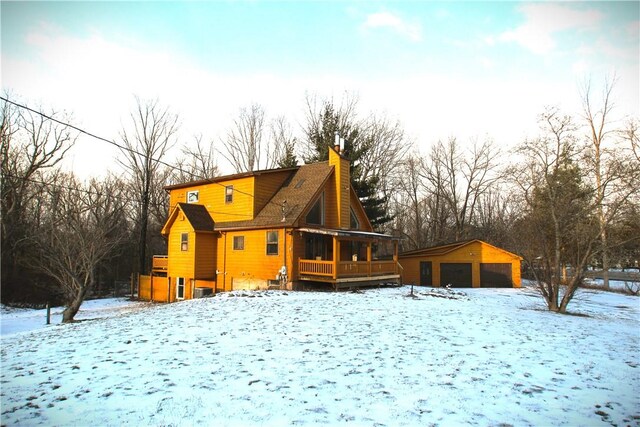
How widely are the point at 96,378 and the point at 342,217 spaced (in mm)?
17619

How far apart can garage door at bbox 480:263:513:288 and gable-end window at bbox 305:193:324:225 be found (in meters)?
13.5

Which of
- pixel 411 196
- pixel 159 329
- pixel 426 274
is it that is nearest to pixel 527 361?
pixel 159 329

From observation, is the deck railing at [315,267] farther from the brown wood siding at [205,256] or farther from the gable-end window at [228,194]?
the gable-end window at [228,194]

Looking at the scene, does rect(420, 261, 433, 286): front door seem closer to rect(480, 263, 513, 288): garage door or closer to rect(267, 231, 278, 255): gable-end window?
rect(480, 263, 513, 288): garage door

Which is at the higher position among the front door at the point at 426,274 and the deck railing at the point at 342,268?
the deck railing at the point at 342,268

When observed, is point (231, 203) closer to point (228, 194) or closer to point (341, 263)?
point (228, 194)

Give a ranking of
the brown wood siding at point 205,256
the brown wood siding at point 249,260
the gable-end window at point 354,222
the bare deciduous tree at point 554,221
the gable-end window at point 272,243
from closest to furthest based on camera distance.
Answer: the bare deciduous tree at point 554,221, the brown wood siding at point 249,260, the gable-end window at point 272,243, the brown wood siding at point 205,256, the gable-end window at point 354,222

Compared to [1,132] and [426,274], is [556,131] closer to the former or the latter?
[426,274]

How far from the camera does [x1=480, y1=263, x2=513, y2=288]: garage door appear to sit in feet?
92.0

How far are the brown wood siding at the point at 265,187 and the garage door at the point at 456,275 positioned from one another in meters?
13.7

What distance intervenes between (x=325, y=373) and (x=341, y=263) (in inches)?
507

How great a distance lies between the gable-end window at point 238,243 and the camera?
22.5 meters

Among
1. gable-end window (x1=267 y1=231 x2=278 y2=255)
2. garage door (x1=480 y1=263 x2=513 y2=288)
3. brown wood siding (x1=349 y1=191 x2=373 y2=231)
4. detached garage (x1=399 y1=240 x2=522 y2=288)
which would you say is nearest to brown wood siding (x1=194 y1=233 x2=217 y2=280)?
gable-end window (x1=267 y1=231 x2=278 y2=255)

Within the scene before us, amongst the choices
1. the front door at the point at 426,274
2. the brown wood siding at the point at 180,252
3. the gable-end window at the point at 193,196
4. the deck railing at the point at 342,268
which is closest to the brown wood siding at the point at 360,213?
the deck railing at the point at 342,268
